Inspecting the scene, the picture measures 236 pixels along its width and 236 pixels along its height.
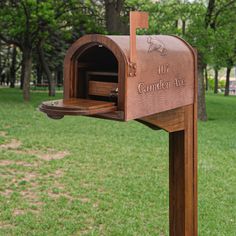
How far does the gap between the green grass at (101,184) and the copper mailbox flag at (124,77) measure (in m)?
2.07

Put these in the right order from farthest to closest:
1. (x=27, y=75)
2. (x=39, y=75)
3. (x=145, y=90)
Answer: (x=39, y=75) < (x=27, y=75) < (x=145, y=90)

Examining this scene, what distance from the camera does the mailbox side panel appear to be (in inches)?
67.5

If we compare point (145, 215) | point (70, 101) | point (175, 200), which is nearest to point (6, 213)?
point (145, 215)

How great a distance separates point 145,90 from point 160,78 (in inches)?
5.7

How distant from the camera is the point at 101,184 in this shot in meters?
5.10

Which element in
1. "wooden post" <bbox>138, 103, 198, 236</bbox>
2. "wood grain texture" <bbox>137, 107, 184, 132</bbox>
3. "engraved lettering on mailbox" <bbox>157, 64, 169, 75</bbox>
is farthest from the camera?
"wooden post" <bbox>138, 103, 198, 236</bbox>

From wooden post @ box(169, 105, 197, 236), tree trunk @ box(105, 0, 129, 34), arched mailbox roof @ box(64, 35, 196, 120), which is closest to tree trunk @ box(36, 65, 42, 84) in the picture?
tree trunk @ box(105, 0, 129, 34)

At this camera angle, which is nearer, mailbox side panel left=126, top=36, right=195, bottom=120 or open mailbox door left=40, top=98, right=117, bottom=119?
open mailbox door left=40, top=98, right=117, bottom=119

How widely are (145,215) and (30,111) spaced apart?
8.79m

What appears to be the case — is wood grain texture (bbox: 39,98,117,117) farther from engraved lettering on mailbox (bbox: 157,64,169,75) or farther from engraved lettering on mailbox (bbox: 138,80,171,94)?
engraved lettering on mailbox (bbox: 157,64,169,75)

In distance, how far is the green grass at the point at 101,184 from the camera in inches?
152

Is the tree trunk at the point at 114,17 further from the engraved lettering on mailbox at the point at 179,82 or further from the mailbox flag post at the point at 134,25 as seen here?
the mailbox flag post at the point at 134,25

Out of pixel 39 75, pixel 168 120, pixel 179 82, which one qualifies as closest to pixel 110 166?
pixel 168 120

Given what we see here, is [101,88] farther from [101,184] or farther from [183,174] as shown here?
[101,184]
